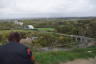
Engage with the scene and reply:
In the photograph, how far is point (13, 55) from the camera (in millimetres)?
2707

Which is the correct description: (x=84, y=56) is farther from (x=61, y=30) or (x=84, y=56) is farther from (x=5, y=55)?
(x=61, y=30)

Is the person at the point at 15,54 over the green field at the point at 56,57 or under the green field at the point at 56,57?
over

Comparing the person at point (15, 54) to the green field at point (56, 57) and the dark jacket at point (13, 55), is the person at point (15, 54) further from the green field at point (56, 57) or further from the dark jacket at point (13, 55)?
the green field at point (56, 57)

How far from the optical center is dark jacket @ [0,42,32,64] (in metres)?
2.70

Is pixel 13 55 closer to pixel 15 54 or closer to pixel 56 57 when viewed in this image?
pixel 15 54

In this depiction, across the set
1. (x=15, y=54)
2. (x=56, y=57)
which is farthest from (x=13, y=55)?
(x=56, y=57)

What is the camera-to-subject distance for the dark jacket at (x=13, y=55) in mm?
2701

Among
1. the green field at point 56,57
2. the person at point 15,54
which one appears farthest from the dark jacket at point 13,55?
the green field at point 56,57

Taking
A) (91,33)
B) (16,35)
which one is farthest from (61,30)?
(16,35)

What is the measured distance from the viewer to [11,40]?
288 cm

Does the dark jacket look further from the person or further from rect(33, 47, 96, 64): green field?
rect(33, 47, 96, 64): green field

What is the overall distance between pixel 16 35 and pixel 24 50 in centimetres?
26

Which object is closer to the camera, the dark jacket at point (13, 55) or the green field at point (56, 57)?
the dark jacket at point (13, 55)

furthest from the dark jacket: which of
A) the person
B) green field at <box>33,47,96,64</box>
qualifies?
green field at <box>33,47,96,64</box>
